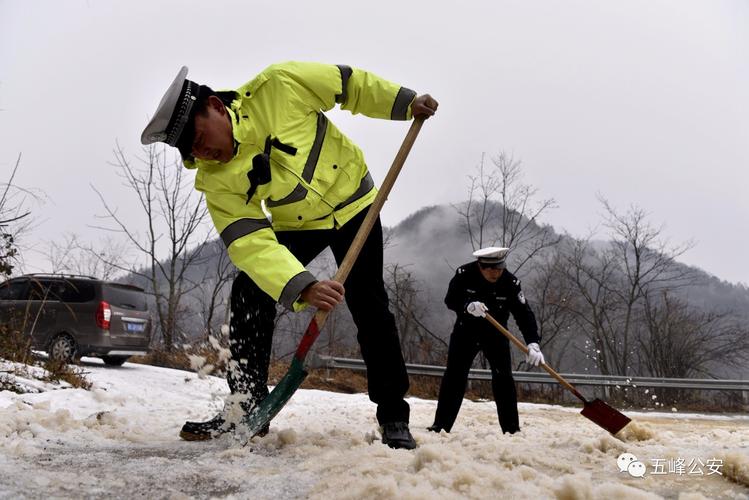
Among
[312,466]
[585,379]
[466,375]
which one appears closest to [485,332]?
[466,375]

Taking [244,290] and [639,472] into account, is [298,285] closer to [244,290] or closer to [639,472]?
[244,290]

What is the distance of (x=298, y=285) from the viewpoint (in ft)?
8.27

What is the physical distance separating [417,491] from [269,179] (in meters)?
1.62

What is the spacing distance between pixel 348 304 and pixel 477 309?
174cm

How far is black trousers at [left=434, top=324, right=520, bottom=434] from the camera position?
4.43 metres

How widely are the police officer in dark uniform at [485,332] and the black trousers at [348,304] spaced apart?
1.62 metres

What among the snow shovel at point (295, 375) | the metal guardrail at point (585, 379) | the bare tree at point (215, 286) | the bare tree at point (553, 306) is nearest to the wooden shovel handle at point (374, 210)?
the snow shovel at point (295, 375)

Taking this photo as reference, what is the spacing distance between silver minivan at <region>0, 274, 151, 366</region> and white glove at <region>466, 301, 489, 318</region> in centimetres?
636

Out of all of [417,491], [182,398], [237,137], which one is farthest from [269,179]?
[182,398]

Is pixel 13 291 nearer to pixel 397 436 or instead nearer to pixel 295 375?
pixel 295 375

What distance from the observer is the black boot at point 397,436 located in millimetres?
2729

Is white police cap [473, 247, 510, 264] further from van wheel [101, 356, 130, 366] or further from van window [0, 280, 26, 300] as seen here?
van window [0, 280, 26, 300]

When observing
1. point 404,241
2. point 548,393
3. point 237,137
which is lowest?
point 548,393

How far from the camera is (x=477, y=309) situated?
4.48 meters
